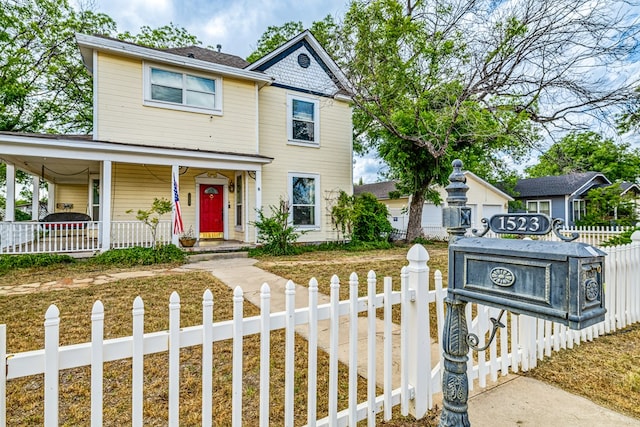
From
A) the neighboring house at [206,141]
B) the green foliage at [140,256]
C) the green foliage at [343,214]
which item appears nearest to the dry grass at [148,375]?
the green foliage at [140,256]

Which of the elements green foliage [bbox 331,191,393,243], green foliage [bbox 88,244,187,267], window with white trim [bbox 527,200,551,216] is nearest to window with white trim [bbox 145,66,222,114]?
green foliage [bbox 88,244,187,267]

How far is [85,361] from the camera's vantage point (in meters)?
1.33

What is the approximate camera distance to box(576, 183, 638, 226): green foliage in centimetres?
1516

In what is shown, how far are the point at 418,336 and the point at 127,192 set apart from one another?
33.3 ft

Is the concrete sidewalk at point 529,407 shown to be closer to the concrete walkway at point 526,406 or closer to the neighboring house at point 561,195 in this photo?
the concrete walkway at point 526,406

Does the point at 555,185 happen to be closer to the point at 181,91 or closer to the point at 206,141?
the point at 206,141

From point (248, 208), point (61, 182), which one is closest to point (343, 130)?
point (248, 208)

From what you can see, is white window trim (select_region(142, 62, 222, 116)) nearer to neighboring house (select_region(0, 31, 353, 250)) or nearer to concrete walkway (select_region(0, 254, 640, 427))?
neighboring house (select_region(0, 31, 353, 250))

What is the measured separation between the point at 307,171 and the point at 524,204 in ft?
66.4

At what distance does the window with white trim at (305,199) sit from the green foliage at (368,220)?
146 centimetres

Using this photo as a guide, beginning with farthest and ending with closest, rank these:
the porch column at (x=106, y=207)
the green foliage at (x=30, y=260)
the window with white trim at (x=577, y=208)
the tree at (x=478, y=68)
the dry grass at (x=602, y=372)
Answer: the window with white trim at (x=577, y=208), the tree at (x=478, y=68), the porch column at (x=106, y=207), the green foliage at (x=30, y=260), the dry grass at (x=602, y=372)

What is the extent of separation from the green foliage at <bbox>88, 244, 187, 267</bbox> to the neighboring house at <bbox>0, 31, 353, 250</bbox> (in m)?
0.55

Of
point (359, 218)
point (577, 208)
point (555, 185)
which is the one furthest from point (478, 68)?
point (577, 208)

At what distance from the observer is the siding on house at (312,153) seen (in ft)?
37.9
